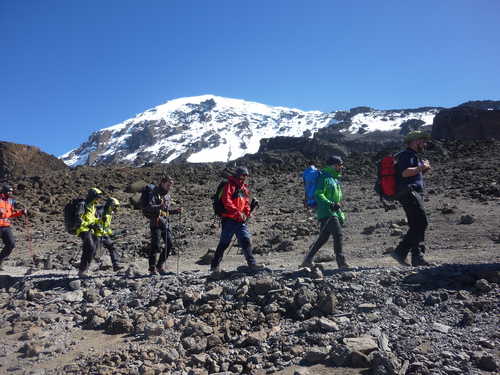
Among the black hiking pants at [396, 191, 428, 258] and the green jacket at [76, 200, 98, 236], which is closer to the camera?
the black hiking pants at [396, 191, 428, 258]

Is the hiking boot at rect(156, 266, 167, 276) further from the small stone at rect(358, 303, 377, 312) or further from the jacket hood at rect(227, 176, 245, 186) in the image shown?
the small stone at rect(358, 303, 377, 312)

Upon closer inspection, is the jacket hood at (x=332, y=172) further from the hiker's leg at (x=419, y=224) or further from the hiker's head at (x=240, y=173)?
the hiker's head at (x=240, y=173)

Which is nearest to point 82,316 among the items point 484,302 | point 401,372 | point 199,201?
point 401,372

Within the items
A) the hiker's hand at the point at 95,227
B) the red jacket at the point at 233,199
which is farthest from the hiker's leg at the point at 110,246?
Answer: the red jacket at the point at 233,199

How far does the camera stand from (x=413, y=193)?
6004 millimetres

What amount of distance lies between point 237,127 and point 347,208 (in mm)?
151733

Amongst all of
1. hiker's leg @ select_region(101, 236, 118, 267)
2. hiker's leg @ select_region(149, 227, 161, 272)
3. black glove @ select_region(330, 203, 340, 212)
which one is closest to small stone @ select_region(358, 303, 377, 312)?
black glove @ select_region(330, 203, 340, 212)

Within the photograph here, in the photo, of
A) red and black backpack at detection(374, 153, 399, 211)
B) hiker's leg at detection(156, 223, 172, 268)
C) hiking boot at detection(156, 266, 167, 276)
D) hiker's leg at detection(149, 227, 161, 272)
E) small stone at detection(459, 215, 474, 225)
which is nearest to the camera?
red and black backpack at detection(374, 153, 399, 211)

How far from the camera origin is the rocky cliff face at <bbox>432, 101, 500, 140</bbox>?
42.2m

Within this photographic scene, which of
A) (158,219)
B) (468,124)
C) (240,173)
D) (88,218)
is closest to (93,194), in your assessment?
(88,218)

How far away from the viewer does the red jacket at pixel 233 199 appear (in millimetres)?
6590

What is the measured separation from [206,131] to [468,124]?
12386cm

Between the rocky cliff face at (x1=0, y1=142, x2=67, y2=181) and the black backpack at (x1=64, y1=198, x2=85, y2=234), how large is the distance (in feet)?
109

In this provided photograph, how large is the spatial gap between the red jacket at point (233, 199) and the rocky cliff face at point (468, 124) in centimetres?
3905
